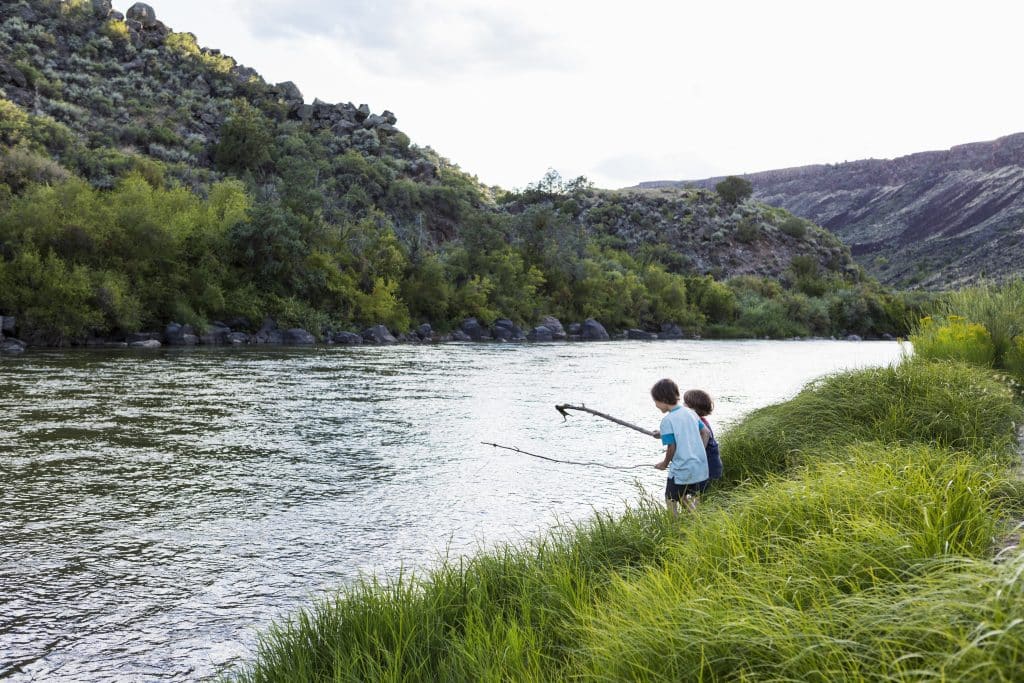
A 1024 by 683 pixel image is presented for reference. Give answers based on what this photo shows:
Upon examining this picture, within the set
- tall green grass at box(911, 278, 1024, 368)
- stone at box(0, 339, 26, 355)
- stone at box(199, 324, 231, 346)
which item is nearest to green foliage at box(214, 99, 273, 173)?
stone at box(199, 324, 231, 346)

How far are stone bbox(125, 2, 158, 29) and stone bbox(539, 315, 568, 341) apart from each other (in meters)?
60.2

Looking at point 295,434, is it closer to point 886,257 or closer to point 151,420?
point 151,420

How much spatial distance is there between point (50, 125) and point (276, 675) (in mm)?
59186

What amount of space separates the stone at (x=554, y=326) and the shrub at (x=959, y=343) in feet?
152

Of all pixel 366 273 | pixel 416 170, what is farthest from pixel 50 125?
pixel 416 170

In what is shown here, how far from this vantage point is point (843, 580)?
3.32 m

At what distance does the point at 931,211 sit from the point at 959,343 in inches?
6037

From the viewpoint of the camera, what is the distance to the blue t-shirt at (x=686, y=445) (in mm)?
6605

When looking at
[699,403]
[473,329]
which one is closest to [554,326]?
[473,329]

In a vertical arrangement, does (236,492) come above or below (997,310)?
below

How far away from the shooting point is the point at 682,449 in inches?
262

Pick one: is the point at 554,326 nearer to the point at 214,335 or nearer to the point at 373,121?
the point at 214,335

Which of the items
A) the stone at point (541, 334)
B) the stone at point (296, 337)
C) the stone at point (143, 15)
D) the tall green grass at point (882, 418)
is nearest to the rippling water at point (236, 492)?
the tall green grass at point (882, 418)

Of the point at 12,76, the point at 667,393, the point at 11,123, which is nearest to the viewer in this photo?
the point at 667,393
